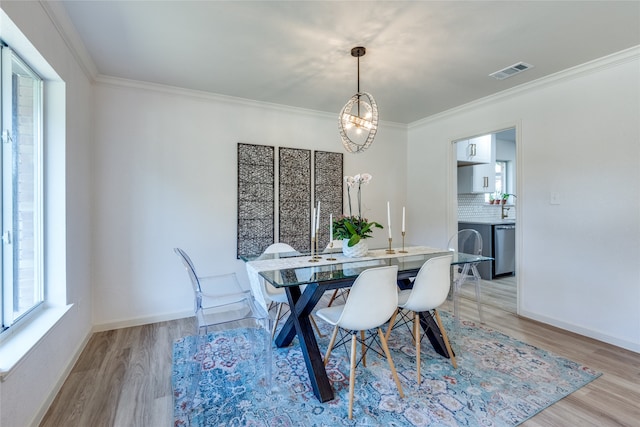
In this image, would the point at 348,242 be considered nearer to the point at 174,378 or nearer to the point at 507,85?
the point at 174,378

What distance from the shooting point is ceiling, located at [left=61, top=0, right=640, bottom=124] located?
6.59 ft

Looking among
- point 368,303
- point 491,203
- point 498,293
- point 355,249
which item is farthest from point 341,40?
point 491,203

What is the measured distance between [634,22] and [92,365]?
472 centimetres

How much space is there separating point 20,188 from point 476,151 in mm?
5601

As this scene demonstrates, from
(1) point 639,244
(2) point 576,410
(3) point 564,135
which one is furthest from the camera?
(3) point 564,135

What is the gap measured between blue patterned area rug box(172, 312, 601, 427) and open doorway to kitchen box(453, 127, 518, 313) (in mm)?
1770

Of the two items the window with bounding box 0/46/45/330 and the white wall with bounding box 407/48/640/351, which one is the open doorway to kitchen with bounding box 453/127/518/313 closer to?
the white wall with bounding box 407/48/640/351

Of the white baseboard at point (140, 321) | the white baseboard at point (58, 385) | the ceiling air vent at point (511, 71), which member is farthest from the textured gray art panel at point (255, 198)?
the ceiling air vent at point (511, 71)

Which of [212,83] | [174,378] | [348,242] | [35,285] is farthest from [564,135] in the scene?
[35,285]

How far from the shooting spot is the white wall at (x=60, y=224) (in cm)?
156

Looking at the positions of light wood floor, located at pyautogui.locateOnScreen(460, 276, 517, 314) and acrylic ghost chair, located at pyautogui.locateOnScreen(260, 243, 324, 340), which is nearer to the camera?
acrylic ghost chair, located at pyautogui.locateOnScreen(260, 243, 324, 340)

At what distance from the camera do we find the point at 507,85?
329 centimetres

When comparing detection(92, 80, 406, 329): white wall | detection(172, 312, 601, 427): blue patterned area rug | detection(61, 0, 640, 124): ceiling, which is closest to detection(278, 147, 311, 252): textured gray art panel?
detection(92, 80, 406, 329): white wall

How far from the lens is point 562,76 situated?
2965 millimetres
